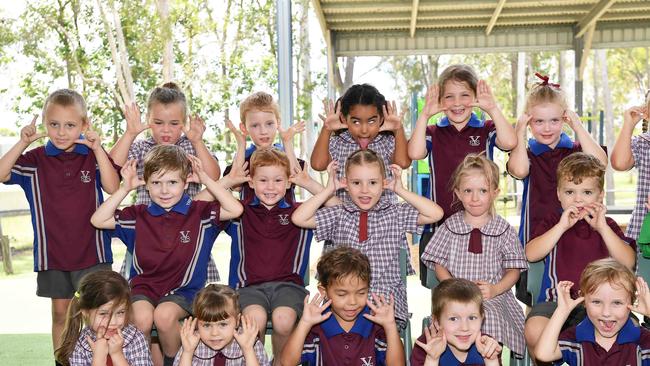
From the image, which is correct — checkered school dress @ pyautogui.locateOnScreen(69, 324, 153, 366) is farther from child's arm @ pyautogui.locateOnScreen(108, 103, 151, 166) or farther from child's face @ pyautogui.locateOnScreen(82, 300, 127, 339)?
child's arm @ pyautogui.locateOnScreen(108, 103, 151, 166)

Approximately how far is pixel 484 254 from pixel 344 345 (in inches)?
28.5

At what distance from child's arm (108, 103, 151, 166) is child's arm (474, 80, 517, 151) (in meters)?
1.64

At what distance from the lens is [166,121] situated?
3799 millimetres

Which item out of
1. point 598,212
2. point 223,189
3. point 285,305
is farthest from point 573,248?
point 223,189

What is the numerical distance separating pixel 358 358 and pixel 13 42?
433 inches

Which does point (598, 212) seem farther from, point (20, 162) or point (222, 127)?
point (222, 127)

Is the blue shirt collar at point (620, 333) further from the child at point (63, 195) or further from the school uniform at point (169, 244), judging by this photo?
the child at point (63, 195)

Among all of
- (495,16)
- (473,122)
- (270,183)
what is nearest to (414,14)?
(495,16)

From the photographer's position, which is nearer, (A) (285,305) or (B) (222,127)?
(A) (285,305)

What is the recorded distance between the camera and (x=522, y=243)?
11.6ft

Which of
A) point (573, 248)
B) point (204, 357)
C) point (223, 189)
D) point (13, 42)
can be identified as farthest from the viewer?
point (13, 42)

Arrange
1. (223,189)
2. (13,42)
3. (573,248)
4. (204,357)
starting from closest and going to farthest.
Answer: (204,357) < (573,248) < (223,189) < (13,42)

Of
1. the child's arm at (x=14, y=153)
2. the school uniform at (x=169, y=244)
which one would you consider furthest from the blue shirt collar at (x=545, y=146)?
the child's arm at (x=14, y=153)

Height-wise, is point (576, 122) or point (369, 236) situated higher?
point (576, 122)
